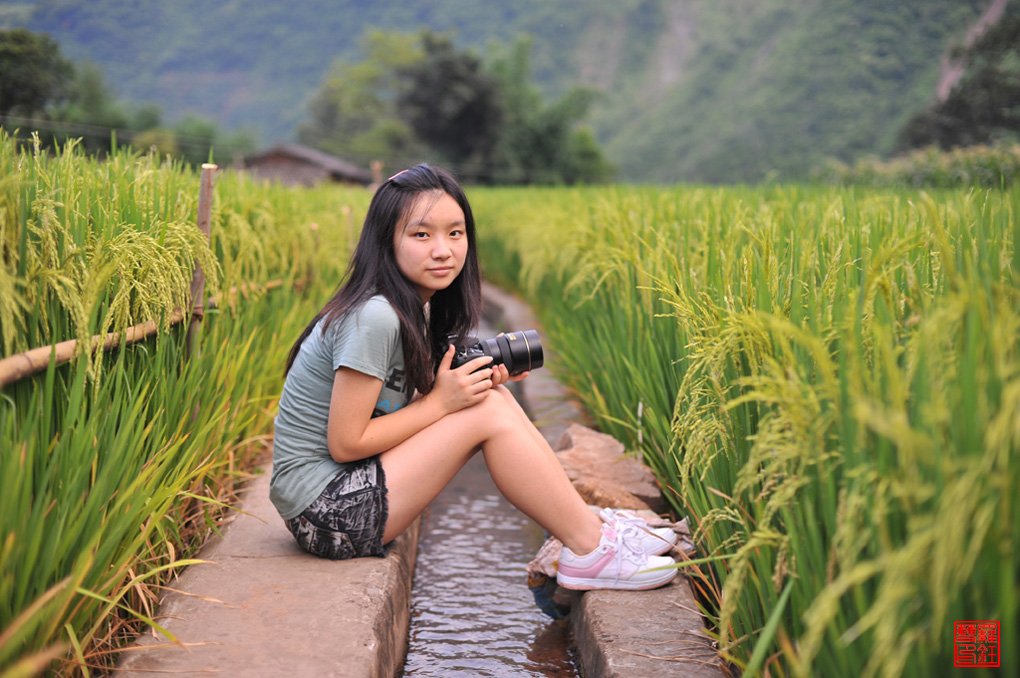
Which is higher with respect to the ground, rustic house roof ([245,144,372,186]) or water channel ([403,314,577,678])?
rustic house roof ([245,144,372,186])

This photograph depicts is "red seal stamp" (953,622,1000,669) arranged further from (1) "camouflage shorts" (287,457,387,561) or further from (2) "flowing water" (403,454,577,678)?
(1) "camouflage shorts" (287,457,387,561)

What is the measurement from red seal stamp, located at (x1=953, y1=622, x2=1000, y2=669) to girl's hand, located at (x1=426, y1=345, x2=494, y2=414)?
125 cm

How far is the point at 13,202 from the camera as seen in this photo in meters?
1.55

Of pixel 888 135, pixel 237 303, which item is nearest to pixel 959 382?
pixel 237 303

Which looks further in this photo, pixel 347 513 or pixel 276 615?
pixel 347 513

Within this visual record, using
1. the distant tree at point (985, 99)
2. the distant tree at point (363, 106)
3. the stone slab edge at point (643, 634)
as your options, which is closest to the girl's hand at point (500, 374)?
the stone slab edge at point (643, 634)

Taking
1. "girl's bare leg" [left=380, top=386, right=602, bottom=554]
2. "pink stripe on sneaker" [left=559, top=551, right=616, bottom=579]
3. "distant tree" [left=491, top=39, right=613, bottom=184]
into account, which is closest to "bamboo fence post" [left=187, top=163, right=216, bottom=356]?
"girl's bare leg" [left=380, top=386, right=602, bottom=554]

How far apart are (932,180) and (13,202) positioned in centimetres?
A: 1093

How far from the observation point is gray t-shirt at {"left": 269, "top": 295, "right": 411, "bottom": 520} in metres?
1.95

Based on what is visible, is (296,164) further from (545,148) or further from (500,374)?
(500,374)

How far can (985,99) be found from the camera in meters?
21.9

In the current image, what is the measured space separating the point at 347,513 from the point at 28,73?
5154mm

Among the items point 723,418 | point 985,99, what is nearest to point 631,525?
point 723,418

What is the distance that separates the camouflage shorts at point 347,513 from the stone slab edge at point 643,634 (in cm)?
60
